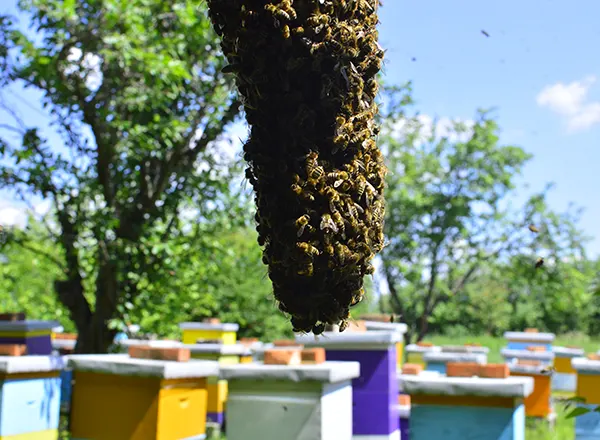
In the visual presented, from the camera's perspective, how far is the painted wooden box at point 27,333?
5.52m

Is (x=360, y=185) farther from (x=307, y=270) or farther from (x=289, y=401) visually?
(x=289, y=401)

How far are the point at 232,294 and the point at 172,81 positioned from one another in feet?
29.0

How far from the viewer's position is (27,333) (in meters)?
5.54

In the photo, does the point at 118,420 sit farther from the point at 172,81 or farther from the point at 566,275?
the point at 566,275

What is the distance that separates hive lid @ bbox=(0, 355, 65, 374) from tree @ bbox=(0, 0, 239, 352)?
166cm

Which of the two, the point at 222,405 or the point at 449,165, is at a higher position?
the point at 449,165

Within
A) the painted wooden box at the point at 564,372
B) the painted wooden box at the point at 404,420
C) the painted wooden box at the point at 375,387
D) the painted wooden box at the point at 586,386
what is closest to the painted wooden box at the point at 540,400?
the painted wooden box at the point at 564,372

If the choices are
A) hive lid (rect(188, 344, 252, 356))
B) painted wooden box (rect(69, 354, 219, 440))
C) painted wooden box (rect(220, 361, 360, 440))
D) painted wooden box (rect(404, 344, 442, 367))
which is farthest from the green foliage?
painted wooden box (rect(220, 361, 360, 440))

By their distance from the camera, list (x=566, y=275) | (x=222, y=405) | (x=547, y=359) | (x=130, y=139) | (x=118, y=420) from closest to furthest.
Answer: (x=118, y=420) < (x=130, y=139) < (x=222, y=405) < (x=547, y=359) < (x=566, y=275)

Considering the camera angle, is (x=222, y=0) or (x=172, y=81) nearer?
(x=222, y=0)

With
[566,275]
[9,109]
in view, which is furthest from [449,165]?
[9,109]

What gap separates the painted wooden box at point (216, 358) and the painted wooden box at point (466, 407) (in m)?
3.46

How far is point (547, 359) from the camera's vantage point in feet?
31.3

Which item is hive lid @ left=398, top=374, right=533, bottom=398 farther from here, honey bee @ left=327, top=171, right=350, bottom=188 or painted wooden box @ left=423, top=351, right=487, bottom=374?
painted wooden box @ left=423, top=351, right=487, bottom=374
